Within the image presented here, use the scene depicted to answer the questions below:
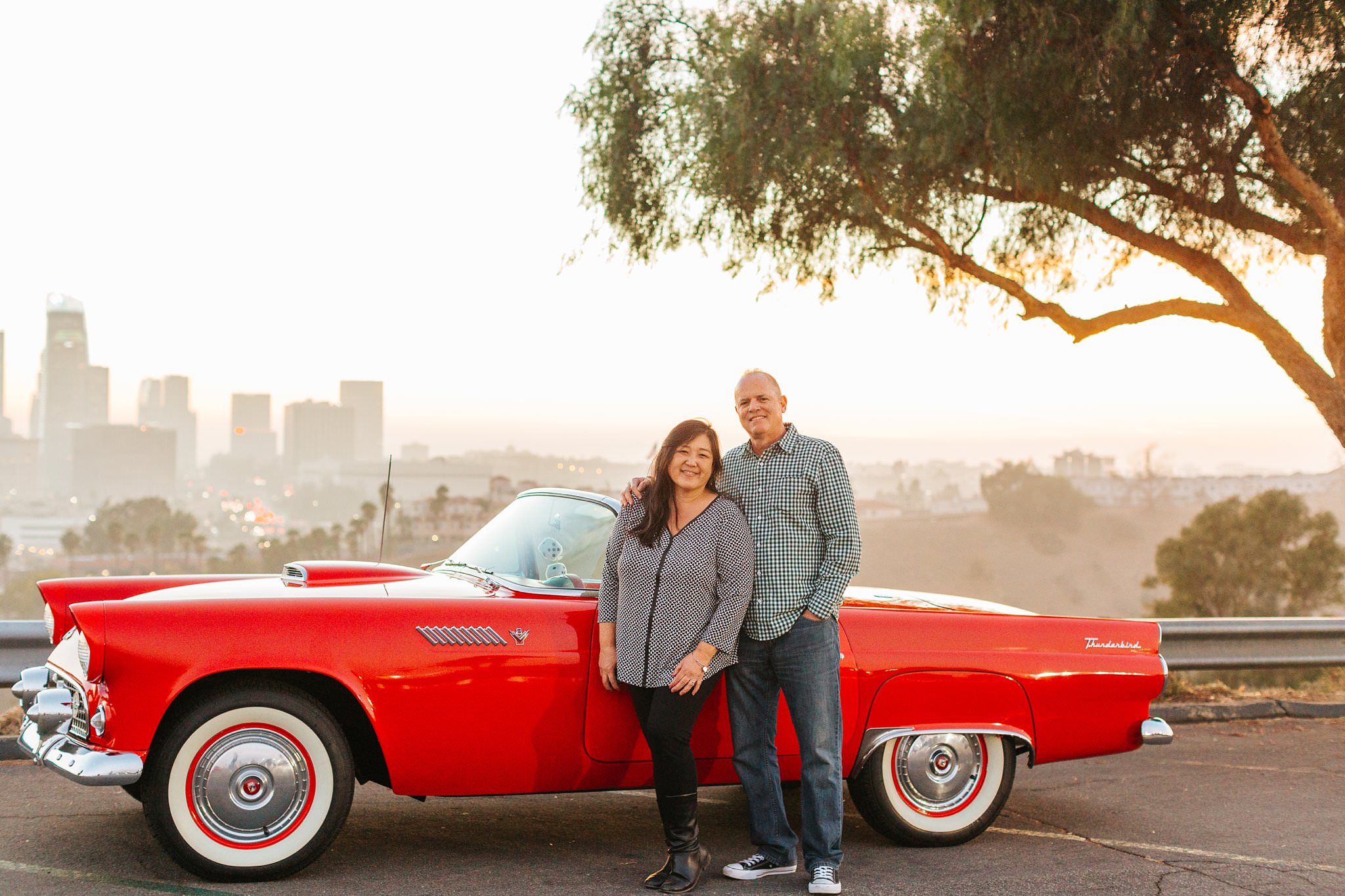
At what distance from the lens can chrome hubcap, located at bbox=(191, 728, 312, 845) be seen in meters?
3.94

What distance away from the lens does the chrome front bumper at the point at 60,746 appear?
3.75 m

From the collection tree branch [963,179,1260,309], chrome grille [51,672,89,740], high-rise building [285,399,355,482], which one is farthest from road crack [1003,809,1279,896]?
high-rise building [285,399,355,482]

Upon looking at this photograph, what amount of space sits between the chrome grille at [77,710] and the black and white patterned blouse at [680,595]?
6.10 ft

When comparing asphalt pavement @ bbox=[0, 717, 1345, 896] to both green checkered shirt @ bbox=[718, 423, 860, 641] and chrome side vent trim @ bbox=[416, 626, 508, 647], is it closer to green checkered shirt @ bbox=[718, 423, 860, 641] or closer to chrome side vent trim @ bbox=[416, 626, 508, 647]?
chrome side vent trim @ bbox=[416, 626, 508, 647]

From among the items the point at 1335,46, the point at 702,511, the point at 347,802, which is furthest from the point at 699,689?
the point at 1335,46

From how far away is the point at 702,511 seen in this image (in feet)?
13.7

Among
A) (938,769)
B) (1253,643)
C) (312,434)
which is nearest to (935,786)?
Answer: (938,769)

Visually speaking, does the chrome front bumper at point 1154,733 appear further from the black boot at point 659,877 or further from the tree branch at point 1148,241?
the tree branch at point 1148,241

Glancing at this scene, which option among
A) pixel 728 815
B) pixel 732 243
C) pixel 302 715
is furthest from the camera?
pixel 732 243

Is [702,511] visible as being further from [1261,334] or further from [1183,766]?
[1261,334]

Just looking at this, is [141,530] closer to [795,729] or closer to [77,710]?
[77,710]

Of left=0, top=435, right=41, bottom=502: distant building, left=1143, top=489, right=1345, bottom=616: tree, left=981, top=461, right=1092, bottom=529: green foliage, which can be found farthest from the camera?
→ left=0, top=435, right=41, bottom=502: distant building

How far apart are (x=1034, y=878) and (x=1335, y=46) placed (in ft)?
23.1

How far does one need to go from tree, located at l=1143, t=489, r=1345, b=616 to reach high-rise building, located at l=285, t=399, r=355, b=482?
1497 inches
